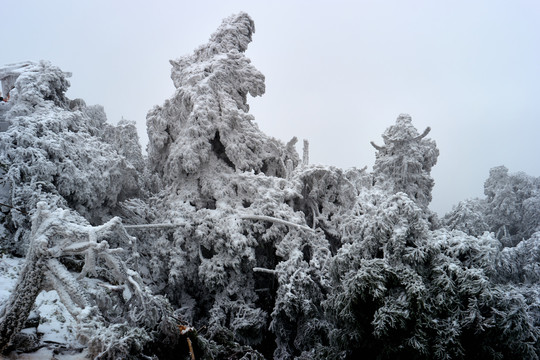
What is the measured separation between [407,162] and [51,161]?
13.3 m

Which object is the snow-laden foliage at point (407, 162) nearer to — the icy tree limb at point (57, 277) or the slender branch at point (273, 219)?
the slender branch at point (273, 219)

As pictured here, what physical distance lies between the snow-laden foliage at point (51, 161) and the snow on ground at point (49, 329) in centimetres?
188

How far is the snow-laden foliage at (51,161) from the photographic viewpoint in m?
9.38

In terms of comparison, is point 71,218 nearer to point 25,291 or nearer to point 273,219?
point 25,291


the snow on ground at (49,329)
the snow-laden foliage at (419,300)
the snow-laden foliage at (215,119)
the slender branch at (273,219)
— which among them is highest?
the snow-laden foliage at (215,119)

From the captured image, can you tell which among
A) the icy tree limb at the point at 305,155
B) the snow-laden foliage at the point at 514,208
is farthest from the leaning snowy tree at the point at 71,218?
the snow-laden foliage at the point at 514,208

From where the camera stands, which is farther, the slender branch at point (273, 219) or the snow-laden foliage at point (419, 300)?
the slender branch at point (273, 219)

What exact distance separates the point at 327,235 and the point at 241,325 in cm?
509

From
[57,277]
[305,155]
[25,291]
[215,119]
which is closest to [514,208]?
[305,155]

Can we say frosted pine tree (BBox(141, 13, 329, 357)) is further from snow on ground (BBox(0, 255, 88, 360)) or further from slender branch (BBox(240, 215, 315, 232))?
snow on ground (BBox(0, 255, 88, 360))

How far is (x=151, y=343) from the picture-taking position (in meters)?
6.08

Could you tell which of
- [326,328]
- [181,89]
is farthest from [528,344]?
[181,89]

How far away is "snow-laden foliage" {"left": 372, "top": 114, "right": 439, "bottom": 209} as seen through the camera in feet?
49.3

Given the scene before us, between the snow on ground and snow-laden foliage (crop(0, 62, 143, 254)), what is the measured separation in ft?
6.17
